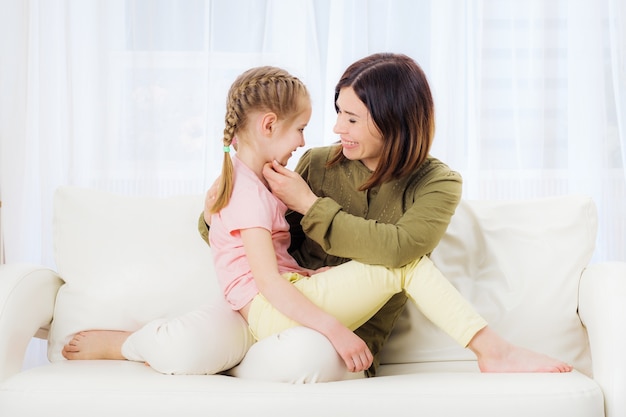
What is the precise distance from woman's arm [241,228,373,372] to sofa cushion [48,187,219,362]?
0.84ft

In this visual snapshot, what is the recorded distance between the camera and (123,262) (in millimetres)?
1852

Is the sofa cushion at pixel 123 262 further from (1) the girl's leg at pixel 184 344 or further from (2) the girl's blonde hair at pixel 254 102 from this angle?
(2) the girl's blonde hair at pixel 254 102

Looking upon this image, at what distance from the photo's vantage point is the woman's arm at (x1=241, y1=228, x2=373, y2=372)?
1.54 metres

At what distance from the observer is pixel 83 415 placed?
54.4 inches

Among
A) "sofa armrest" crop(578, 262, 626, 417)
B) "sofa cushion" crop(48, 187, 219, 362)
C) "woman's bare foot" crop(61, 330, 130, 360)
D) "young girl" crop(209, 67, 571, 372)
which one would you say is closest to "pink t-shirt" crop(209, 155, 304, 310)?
"young girl" crop(209, 67, 571, 372)

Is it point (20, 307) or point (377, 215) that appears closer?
point (20, 307)

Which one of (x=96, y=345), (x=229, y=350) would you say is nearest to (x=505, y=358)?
(x=229, y=350)

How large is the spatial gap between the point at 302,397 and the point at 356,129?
0.66m

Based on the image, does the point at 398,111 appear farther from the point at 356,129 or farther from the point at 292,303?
the point at 292,303

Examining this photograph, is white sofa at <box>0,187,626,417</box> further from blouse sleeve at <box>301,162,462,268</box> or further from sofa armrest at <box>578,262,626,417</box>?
blouse sleeve at <box>301,162,462,268</box>

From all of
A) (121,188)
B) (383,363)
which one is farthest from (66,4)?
(383,363)

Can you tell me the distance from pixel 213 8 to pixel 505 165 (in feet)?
3.89

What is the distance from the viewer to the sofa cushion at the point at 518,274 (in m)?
1.80

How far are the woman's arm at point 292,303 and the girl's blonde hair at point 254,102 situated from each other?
13 cm
